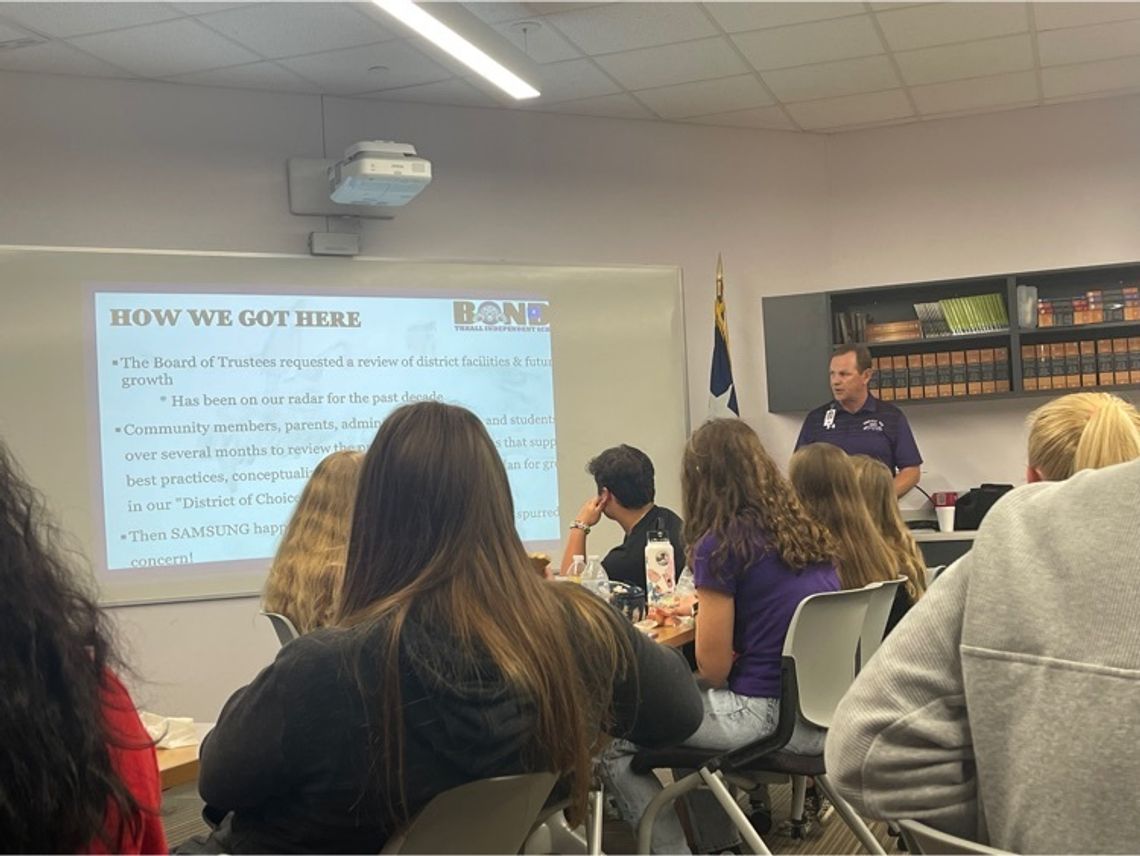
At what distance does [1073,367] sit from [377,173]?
358cm

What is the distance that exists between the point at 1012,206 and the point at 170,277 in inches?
171

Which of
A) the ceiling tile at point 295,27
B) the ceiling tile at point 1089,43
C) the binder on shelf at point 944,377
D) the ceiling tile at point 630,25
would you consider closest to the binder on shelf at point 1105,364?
the binder on shelf at point 944,377

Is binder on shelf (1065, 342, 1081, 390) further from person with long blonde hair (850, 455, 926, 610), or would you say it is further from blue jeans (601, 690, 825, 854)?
blue jeans (601, 690, 825, 854)

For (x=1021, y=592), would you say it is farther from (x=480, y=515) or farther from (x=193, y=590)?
(x=193, y=590)

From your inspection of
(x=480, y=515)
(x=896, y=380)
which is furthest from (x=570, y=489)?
(x=480, y=515)

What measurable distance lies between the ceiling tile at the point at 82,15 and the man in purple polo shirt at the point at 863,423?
347cm

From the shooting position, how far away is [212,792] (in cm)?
166

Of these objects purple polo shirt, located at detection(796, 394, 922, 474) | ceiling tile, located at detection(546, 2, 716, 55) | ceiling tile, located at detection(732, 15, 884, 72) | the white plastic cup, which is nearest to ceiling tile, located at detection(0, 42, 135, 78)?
ceiling tile, located at detection(546, 2, 716, 55)

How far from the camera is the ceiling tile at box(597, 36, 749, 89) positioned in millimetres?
5094

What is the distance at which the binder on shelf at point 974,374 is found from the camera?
19.7 feet

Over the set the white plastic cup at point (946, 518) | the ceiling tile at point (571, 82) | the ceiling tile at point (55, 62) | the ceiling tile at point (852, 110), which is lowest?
the white plastic cup at point (946, 518)

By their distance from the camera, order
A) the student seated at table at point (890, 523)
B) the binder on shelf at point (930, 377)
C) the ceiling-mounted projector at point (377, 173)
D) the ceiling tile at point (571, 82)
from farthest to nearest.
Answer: the binder on shelf at point (930, 377), the ceiling tile at point (571, 82), the ceiling-mounted projector at point (377, 173), the student seated at table at point (890, 523)

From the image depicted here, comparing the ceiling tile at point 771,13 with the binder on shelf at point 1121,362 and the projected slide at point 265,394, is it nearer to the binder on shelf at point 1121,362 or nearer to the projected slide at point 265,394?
the projected slide at point 265,394

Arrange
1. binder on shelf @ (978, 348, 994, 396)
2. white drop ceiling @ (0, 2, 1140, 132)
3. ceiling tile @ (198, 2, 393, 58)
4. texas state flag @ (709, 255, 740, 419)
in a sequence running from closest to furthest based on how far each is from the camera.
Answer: ceiling tile @ (198, 2, 393, 58), white drop ceiling @ (0, 2, 1140, 132), binder on shelf @ (978, 348, 994, 396), texas state flag @ (709, 255, 740, 419)
